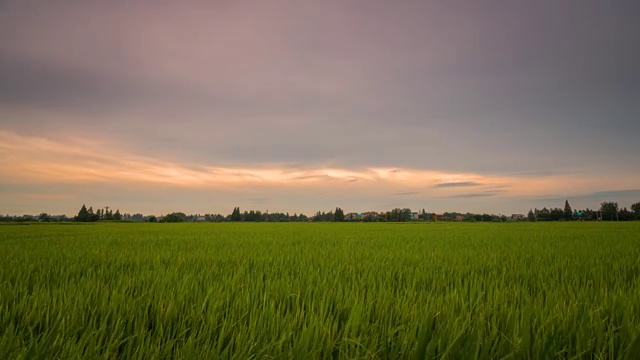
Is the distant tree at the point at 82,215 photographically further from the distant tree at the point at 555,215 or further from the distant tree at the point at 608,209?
the distant tree at the point at 608,209

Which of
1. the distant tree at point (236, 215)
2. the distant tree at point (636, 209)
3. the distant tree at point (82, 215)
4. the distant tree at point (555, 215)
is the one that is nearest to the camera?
the distant tree at point (82, 215)

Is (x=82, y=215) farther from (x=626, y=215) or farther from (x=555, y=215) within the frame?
(x=626, y=215)

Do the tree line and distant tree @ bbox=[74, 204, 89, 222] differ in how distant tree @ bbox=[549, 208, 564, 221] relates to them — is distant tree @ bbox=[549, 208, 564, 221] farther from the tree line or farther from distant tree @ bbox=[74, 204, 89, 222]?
distant tree @ bbox=[74, 204, 89, 222]

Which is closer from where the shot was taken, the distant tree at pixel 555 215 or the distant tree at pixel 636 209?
the distant tree at pixel 636 209

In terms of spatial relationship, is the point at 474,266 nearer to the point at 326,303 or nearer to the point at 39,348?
the point at 326,303

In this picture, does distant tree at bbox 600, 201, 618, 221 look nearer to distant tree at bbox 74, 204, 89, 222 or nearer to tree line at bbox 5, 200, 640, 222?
tree line at bbox 5, 200, 640, 222

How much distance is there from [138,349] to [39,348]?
39 centimetres

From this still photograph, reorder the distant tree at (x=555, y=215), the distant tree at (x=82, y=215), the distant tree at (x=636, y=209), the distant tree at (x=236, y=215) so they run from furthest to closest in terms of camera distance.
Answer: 1. the distant tree at (x=236, y=215)
2. the distant tree at (x=555, y=215)
3. the distant tree at (x=636, y=209)
4. the distant tree at (x=82, y=215)

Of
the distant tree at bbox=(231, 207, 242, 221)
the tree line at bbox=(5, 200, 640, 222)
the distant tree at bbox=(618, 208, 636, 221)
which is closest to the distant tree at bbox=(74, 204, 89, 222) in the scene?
the tree line at bbox=(5, 200, 640, 222)

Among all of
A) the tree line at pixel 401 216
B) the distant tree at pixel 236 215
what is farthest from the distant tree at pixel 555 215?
the distant tree at pixel 236 215

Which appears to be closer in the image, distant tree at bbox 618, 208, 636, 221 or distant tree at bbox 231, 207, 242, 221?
distant tree at bbox 618, 208, 636, 221

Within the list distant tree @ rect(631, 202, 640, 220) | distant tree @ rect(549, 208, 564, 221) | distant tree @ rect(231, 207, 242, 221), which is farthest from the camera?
distant tree @ rect(231, 207, 242, 221)

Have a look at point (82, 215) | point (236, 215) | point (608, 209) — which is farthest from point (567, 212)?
point (82, 215)

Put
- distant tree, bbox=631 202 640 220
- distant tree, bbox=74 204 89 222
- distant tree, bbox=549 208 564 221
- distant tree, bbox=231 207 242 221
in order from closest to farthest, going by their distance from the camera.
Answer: distant tree, bbox=74 204 89 222 → distant tree, bbox=631 202 640 220 → distant tree, bbox=549 208 564 221 → distant tree, bbox=231 207 242 221
